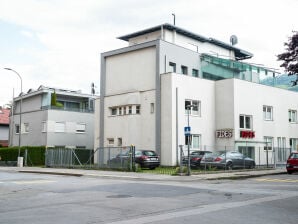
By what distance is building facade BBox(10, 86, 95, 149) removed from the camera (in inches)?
1794

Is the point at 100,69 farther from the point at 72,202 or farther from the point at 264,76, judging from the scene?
the point at 72,202

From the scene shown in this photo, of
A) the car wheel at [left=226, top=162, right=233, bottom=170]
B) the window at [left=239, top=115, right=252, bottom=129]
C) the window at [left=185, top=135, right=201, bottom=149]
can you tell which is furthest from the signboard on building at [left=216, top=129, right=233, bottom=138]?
the car wheel at [left=226, top=162, right=233, bottom=170]

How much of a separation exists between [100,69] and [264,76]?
639 inches

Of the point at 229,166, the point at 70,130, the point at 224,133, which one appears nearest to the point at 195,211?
the point at 229,166

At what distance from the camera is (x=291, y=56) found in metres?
20.9

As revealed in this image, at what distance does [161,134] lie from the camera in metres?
33.2

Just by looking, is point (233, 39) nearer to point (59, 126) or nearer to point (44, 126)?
point (59, 126)

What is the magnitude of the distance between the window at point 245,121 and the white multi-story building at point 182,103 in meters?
0.09

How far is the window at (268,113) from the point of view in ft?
129

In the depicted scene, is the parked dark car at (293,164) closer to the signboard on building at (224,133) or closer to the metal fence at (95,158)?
the signboard on building at (224,133)

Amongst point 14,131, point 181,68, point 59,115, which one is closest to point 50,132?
point 59,115

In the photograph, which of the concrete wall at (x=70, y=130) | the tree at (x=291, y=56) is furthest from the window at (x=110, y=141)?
the tree at (x=291, y=56)

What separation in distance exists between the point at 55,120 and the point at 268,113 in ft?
74.7

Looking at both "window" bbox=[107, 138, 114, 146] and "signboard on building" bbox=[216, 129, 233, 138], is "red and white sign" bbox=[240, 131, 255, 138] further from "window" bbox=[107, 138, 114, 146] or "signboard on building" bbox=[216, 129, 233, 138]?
"window" bbox=[107, 138, 114, 146]
